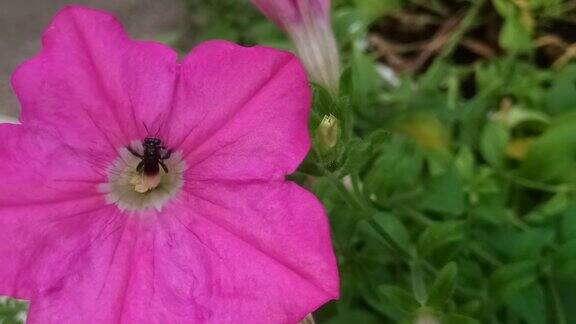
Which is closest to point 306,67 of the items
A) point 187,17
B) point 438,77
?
point 438,77

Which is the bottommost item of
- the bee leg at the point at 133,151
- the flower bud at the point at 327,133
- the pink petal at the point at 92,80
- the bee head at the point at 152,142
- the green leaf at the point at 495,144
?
the green leaf at the point at 495,144

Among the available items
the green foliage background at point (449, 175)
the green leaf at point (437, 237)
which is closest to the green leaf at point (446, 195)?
the green foliage background at point (449, 175)

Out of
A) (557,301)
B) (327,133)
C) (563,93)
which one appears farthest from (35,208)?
(563,93)

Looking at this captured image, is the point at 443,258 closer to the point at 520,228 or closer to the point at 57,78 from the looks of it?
the point at 520,228

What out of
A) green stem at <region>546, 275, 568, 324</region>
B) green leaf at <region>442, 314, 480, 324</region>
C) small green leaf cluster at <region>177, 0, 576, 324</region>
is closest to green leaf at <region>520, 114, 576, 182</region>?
small green leaf cluster at <region>177, 0, 576, 324</region>

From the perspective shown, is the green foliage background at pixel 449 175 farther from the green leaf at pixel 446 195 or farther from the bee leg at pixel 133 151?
the bee leg at pixel 133 151
